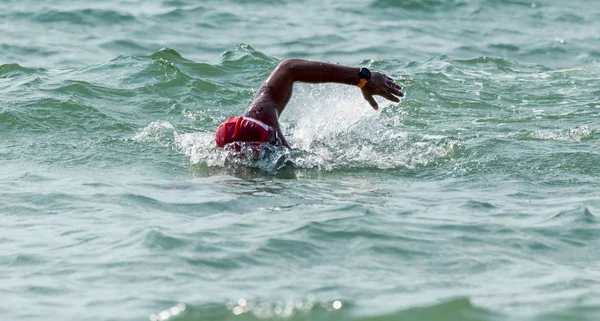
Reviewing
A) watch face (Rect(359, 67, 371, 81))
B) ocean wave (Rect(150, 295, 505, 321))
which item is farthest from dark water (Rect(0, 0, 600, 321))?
watch face (Rect(359, 67, 371, 81))

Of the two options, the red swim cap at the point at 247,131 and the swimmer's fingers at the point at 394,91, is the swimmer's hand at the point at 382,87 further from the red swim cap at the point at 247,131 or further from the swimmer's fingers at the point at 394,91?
the red swim cap at the point at 247,131

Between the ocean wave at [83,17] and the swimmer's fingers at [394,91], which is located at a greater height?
the swimmer's fingers at [394,91]

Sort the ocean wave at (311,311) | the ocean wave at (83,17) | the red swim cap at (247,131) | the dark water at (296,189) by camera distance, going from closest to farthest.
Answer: the ocean wave at (311,311) < the dark water at (296,189) < the red swim cap at (247,131) < the ocean wave at (83,17)

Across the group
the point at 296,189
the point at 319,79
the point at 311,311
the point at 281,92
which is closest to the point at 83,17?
the point at 281,92

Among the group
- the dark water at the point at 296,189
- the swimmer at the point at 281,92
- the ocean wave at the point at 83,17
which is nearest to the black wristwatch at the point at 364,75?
the swimmer at the point at 281,92

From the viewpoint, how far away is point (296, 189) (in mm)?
7043

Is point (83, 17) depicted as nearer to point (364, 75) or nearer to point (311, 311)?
point (364, 75)

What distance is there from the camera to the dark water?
477 centimetres

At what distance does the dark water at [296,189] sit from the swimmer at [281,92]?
7.5 inches

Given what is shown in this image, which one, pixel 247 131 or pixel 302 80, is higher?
pixel 302 80

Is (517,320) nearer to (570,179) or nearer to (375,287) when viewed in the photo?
(375,287)

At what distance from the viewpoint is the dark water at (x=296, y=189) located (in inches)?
188

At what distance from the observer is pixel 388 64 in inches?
521

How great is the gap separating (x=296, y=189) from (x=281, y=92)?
109 cm
